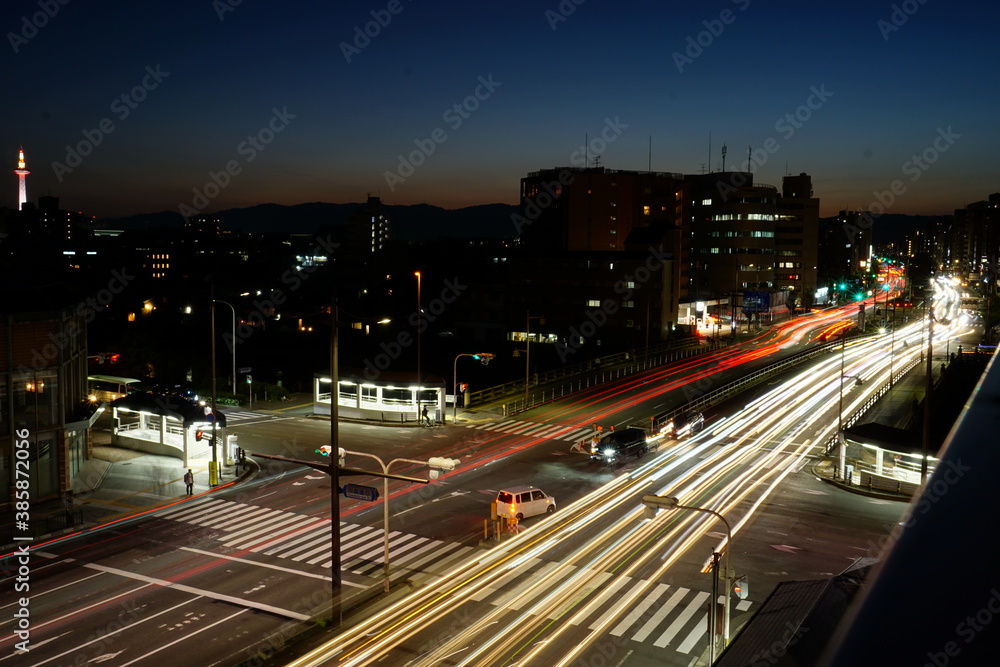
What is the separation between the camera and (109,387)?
40.6 meters

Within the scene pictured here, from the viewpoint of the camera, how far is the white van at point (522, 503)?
2133cm

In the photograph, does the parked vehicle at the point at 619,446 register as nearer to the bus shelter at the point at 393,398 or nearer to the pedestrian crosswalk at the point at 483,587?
the bus shelter at the point at 393,398

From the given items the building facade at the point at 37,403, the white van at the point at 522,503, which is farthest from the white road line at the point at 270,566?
the building facade at the point at 37,403

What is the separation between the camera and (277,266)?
443 feet

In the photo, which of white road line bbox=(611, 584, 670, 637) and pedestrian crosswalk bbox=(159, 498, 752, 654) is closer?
white road line bbox=(611, 584, 670, 637)

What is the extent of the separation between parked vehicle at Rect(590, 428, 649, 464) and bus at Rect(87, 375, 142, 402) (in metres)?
26.9

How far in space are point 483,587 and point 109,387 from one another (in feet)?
107

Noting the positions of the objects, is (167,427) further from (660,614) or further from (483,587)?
(660,614)

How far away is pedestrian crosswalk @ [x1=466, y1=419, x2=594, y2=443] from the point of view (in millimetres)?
33750

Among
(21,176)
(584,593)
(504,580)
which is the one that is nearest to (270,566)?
(504,580)

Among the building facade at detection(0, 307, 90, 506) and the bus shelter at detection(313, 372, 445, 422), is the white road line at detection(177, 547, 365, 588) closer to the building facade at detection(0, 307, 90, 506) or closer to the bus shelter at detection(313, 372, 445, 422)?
the building facade at detection(0, 307, 90, 506)

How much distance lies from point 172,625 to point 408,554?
6.00m

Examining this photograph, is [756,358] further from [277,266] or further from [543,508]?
[277,266]

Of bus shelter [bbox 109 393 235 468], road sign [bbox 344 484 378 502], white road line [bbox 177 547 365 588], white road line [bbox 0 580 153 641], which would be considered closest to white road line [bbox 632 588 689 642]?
road sign [bbox 344 484 378 502]
